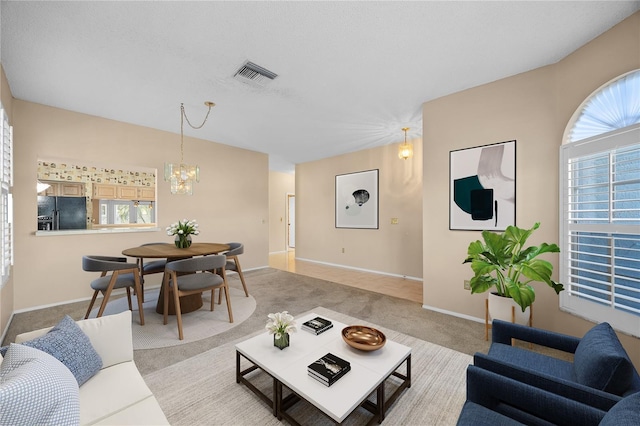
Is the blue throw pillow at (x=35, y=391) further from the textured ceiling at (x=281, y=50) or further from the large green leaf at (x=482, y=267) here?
the large green leaf at (x=482, y=267)

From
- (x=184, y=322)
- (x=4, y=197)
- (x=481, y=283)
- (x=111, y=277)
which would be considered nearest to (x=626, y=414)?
(x=481, y=283)

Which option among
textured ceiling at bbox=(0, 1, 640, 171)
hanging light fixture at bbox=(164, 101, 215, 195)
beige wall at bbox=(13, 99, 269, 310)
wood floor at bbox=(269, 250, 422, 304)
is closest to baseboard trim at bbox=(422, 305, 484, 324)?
wood floor at bbox=(269, 250, 422, 304)

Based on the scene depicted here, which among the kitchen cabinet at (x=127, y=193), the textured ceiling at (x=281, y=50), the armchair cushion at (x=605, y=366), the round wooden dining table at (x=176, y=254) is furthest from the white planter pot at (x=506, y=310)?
the kitchen cabinet at (x=127, y=193)

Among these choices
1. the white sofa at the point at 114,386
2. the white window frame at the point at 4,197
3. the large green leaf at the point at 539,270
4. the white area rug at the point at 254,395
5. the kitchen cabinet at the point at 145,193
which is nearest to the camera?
the white sofa at the point at 114,386

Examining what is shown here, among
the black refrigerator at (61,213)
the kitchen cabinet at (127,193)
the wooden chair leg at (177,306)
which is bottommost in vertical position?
the wooden chair leg at (177,306)

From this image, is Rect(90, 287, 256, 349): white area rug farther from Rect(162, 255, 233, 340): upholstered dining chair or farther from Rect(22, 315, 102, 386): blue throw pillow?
Rect(22, 315, 102, 386): blue throw pillow

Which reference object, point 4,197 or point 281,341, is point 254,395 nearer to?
point 281,341

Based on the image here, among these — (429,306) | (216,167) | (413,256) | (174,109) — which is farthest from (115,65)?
(413,256)

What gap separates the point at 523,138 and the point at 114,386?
389 cm

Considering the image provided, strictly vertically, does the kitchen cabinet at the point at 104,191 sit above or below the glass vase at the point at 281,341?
above

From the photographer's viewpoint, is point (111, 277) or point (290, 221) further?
→ point (290, 221)

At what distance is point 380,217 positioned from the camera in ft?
18.2

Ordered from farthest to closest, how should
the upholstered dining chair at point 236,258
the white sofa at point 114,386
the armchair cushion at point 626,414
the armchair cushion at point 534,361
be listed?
the upholstered dining chair at point 236,258
the armchair cushion at point 534,361
the white sofa at point 114,386
the armchair cushion at point 626,414

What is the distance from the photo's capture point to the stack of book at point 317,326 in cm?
202
